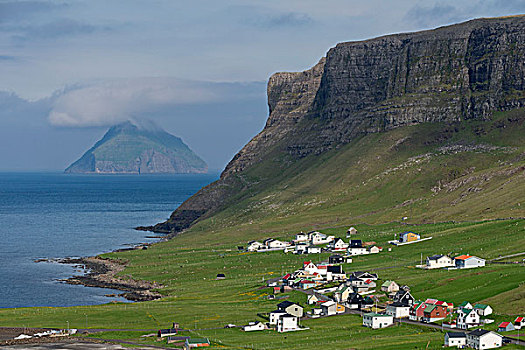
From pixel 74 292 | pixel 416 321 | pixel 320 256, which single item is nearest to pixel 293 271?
pixel 320 256

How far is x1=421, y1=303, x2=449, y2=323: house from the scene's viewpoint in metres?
117

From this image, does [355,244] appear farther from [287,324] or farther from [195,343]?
[195,343]

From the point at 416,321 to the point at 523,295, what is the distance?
16549mm

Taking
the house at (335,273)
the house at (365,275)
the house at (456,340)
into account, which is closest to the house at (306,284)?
the house at (335,273)

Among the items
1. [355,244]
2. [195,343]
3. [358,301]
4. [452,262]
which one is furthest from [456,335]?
[355,244]

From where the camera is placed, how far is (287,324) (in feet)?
386

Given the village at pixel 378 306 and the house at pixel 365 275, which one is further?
the house at pixel 365 275

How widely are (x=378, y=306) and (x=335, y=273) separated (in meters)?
32.8

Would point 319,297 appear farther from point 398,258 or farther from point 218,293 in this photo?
point 398,258

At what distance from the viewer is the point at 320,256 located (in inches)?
7657

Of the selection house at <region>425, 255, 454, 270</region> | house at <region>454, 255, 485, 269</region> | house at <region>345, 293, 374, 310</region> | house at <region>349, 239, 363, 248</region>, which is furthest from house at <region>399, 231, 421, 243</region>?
house at <region>345, 293, 374, 310</region>

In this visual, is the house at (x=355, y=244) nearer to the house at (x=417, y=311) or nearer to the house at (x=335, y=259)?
the house at (x=335, y=259)

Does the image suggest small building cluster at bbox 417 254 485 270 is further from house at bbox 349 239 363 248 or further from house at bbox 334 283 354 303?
house at bbox 349 239 363 248

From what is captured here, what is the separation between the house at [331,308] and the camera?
12756 cm
